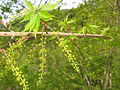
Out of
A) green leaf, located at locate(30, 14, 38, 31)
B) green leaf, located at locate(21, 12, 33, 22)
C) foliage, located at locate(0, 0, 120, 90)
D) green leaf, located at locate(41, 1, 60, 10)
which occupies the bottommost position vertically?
foliage, located at locate(0, 0, 120, 90)

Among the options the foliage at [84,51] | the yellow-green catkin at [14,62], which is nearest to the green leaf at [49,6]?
the foliage at [84,51]

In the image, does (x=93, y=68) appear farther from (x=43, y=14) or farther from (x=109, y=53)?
(x=43, y=14)

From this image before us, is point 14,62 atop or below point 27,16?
below

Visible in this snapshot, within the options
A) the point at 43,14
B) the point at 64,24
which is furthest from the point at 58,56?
the point at 43,14

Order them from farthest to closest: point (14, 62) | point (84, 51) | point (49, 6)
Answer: point (84, 51), point (14, 62), point (49, 6)

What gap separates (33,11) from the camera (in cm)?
104

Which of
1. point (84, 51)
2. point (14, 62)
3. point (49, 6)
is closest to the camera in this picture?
point (49, 6)

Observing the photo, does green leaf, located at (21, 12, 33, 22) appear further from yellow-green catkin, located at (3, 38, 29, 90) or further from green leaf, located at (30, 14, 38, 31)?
yellow-green catkin, located at (3, 38, 29, 90)

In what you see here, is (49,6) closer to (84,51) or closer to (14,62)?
(14,62)

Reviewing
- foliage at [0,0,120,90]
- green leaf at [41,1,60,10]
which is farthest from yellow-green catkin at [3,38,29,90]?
green leaf at [41,1,60,10]

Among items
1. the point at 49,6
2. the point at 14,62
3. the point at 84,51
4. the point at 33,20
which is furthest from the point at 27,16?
the point at 84,51

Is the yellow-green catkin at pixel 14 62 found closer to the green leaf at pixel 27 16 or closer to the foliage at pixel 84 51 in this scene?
the foliage at pixel 84 51

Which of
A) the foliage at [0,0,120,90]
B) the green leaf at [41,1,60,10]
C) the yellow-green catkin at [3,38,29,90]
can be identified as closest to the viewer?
the green leaf at [41,1,60,10]

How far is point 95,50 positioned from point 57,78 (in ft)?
6.07
